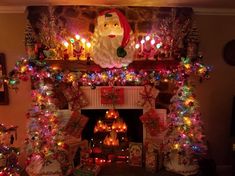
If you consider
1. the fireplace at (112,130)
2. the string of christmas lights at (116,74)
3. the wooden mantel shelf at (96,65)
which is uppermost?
the wooden mantel shelf at (96,65)

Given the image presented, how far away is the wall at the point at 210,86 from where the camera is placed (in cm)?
466

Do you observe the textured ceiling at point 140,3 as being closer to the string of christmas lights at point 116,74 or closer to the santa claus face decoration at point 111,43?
the santa claus face decoration at point 111,43

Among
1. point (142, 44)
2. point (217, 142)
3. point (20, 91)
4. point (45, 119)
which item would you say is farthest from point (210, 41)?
point (20, 91)

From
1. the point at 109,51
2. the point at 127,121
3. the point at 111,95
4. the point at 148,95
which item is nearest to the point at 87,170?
the point at 127,121

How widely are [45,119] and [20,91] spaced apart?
2.70 ft

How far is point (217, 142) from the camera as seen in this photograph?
5.11 m

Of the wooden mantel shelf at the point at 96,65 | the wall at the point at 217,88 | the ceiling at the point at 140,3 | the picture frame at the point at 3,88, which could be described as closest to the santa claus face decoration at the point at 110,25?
the ceiling at the point at 140,3

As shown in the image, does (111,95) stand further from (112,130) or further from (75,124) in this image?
(75,124)

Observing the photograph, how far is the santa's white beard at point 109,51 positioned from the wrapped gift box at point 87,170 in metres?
1.67

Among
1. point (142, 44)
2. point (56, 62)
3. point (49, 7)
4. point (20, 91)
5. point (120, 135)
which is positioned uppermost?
point (49, 7)

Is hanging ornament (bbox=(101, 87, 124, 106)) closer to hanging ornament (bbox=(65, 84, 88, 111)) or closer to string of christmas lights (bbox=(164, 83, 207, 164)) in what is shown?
hanging ornament (bbox=(65, 84, 88, 111))

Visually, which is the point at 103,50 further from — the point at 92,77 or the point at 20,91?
the point at 20,91

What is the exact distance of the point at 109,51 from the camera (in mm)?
3812

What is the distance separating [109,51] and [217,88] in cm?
227
